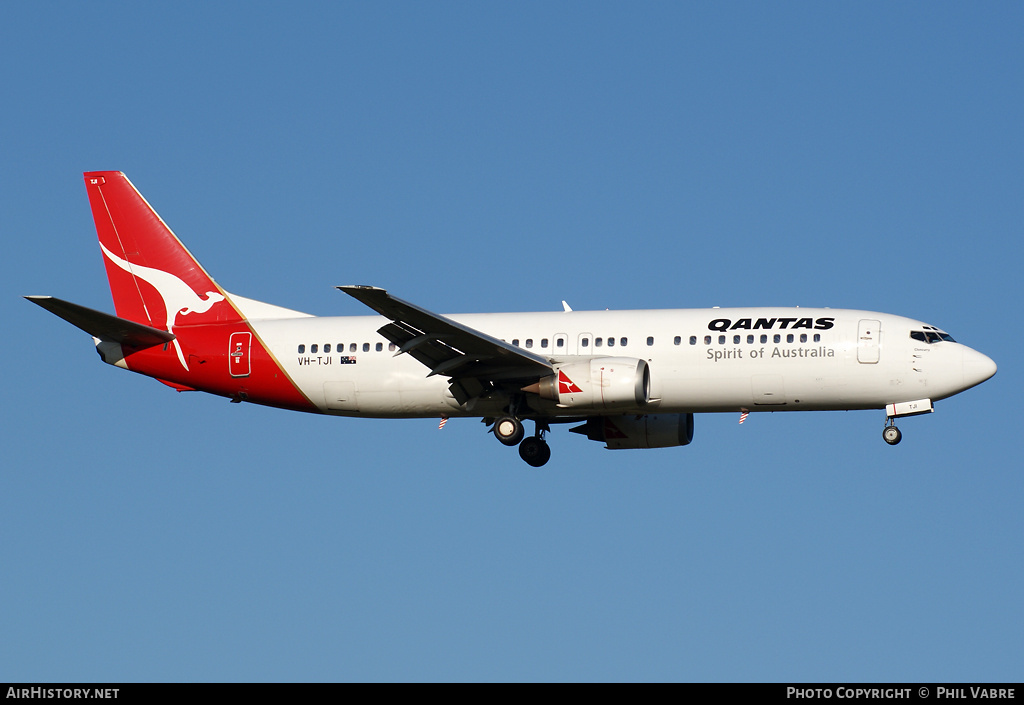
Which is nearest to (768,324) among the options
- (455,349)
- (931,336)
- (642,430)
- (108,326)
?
(931,336)

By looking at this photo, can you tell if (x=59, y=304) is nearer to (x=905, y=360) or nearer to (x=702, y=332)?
(x=702, y=332)

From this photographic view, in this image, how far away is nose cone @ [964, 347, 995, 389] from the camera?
43.3 m

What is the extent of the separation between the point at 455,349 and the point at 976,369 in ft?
51.7

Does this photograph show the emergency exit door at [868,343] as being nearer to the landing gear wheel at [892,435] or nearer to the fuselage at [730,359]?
the fuselage at [730,359]

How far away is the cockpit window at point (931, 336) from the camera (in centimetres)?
4381

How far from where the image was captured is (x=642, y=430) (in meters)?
48.7

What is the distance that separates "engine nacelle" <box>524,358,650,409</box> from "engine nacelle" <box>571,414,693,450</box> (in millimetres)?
4255

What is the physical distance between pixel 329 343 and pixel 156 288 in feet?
23.3

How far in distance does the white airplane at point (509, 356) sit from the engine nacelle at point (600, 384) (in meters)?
0.05

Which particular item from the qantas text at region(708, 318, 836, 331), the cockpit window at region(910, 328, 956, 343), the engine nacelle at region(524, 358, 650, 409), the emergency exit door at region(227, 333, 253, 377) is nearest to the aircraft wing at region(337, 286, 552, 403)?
the engine nacelle at region(524, 358, 650, 409)

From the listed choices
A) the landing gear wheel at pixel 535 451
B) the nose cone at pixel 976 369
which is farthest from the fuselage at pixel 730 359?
the landing gear wheel at pixel 535 451

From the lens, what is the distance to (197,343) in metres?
48.3

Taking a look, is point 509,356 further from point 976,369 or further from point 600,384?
point 976,369
